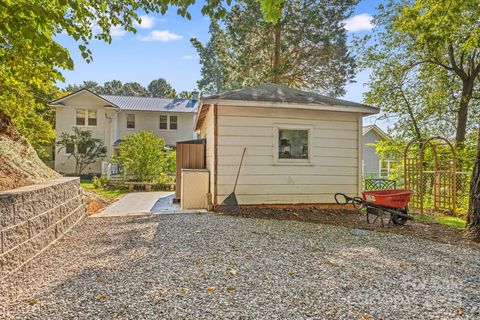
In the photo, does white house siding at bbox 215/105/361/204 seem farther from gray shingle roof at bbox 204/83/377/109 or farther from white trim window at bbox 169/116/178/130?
white trim window at bbox 169/116/178/130

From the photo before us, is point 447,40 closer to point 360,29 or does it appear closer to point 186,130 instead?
point 360,29

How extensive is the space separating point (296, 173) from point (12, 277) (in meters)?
5.83

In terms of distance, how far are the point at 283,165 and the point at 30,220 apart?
17.2 feet

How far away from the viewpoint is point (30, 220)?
3.51 m

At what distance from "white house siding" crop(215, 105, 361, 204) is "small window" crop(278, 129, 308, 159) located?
0.21m

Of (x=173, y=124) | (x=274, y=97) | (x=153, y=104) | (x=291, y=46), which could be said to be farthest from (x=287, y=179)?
(x=153, y=104)

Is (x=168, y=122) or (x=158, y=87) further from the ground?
(x=158, y=87)

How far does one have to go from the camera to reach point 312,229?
17.4 ft

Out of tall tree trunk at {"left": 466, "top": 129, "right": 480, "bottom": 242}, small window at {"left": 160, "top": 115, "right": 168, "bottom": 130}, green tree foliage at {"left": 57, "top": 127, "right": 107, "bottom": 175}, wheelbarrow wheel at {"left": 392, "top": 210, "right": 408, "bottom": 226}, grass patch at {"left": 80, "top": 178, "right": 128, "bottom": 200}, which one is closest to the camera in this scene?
tall tree trunk at {"left": 466, "top": 129, "right": 480, "bottom": 242}

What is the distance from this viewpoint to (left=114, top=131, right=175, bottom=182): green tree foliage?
12961 mm

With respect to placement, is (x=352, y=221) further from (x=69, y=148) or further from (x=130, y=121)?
(x=130, y=121)

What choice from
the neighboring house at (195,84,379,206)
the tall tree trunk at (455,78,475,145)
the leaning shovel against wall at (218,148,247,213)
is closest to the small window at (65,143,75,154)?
the neighboring house at (195,84,379,206)

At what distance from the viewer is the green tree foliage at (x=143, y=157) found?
13.0m

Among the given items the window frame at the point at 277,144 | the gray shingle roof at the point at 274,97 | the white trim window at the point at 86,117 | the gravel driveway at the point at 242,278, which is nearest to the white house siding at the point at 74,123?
the white trim window at the point at 86,117
